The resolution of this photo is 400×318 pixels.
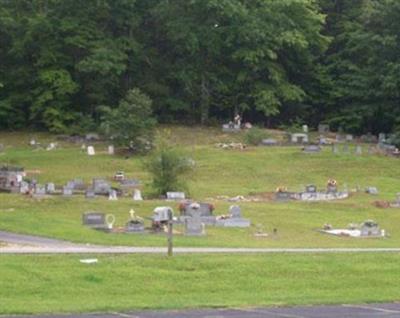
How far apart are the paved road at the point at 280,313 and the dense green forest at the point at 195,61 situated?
170ft

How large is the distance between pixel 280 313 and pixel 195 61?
57.2m

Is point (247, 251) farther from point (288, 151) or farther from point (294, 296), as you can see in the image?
point (288, 151)

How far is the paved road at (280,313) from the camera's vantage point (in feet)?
53.7

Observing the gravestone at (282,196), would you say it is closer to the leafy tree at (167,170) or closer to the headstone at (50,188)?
the leafy tree at (167,170)

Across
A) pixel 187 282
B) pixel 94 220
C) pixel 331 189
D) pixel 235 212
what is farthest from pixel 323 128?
pixel 187 282

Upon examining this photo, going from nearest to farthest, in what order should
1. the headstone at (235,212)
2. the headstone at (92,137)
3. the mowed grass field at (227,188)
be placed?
the mowed grass field at (227,188) < the headstone at (235,212) < the headstone at (92,137)

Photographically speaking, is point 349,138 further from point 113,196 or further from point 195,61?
point 113,196

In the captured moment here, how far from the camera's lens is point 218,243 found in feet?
92.0

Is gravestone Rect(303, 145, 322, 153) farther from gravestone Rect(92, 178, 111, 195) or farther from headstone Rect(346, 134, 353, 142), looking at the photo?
gravestone Rect(92, 178, 111, 195)

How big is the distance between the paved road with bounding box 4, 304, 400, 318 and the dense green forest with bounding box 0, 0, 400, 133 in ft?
170

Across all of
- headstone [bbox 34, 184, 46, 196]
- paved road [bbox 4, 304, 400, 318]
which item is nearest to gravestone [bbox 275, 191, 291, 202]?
headstone [bbox 34, 184, 46, 196]

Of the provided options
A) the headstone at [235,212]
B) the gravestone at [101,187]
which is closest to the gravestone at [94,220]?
the headstone at [235,212]

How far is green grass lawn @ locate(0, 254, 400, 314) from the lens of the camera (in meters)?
17.8

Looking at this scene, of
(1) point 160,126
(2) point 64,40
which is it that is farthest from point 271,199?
(2) point 64,40
